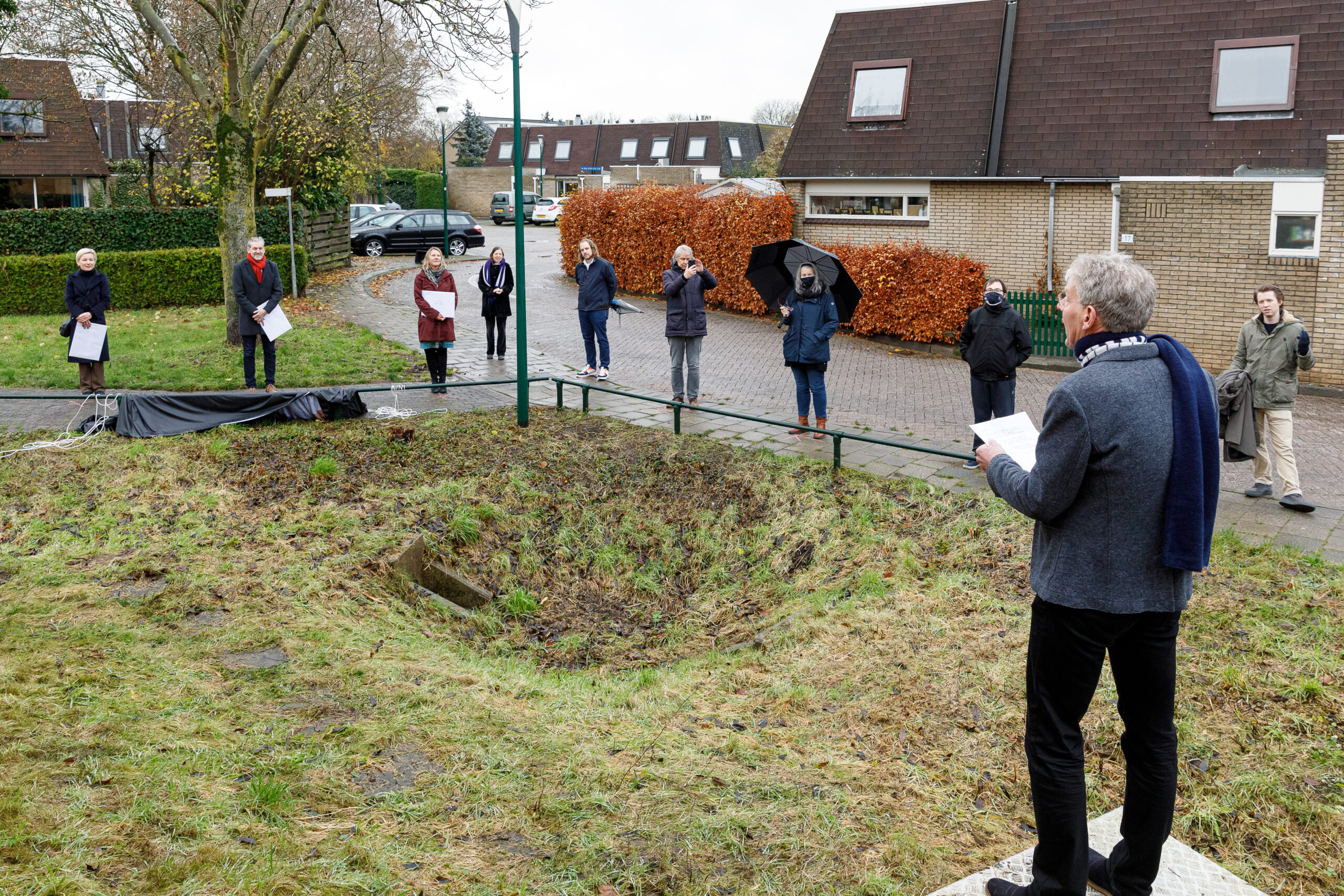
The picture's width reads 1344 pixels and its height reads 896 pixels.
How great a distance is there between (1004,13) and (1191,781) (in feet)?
64.4

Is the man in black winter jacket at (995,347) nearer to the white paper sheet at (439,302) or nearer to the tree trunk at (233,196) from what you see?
the white paper sheet at (439,302)

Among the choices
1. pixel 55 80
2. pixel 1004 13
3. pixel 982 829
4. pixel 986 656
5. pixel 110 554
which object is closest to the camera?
pixel 982 829

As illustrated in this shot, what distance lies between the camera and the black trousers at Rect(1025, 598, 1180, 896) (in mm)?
3104

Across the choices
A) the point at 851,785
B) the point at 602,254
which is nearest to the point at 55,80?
the point at 602,254

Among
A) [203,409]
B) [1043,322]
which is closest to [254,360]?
[203,409]

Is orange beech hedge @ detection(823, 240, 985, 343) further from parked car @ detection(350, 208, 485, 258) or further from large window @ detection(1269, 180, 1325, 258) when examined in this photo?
parked car @ detection(350, 208, 485, 258)

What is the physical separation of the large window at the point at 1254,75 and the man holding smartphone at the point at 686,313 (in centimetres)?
1133

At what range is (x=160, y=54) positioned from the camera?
2441 cm

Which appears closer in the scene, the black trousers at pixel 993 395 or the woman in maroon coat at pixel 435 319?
the black trousers at pixel 993 395

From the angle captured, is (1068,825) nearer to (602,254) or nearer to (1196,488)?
(1196,488)

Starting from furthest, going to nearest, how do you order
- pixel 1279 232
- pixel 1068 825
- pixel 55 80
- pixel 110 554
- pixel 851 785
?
pixel 55 80 → pixel 1279 232 → pixel 110 554 → pixel 851 785 → pixel 1068 825

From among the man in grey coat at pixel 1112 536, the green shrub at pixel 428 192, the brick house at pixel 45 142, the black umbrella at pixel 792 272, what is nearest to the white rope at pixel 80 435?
the black umbrella at pixel 792 272

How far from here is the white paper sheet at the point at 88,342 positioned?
11445 mm

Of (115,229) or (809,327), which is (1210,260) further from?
(115,229)
